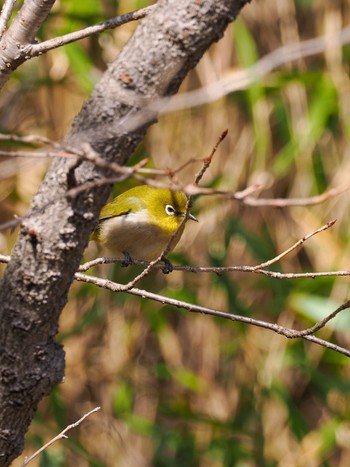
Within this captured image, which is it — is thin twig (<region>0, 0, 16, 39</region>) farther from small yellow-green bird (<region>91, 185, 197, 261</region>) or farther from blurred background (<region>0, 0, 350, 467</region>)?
blurred background (<region>0, 0, 350, 467</region>)

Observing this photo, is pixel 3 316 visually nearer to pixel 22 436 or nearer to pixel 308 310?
pixel 22 436

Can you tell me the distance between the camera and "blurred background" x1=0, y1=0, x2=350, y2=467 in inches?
163

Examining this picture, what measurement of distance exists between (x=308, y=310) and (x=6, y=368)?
2.59 meters

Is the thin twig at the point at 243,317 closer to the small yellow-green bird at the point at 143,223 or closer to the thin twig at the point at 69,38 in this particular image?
the thin twig at the point at 69,38

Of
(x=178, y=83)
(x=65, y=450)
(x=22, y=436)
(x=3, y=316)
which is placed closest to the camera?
(x=178, y=83)

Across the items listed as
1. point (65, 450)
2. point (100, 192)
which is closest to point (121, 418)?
point (65, 450)

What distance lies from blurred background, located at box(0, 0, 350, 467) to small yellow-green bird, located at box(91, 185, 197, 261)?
0.56m

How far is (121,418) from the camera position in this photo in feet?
14.1

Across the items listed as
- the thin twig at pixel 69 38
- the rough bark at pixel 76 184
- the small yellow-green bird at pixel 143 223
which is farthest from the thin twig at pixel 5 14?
the small yellow-green bird at pixel 143 223

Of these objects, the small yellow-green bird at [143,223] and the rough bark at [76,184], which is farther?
the small yellow-green bird at [143,223]

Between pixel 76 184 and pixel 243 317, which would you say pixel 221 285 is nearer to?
pixel 243 317

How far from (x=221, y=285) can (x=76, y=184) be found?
2698 mm

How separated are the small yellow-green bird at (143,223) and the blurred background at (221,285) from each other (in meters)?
0.56

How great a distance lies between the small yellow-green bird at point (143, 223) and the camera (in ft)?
11.1
